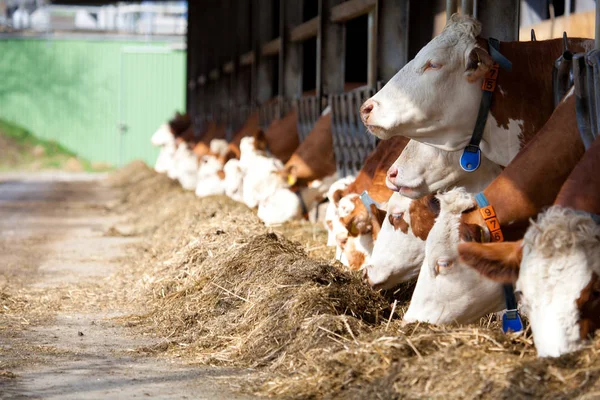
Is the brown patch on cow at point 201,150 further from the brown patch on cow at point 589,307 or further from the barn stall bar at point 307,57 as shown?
the brown patch on cow at point 589,307

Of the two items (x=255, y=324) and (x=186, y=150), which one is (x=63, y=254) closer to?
(x=255, y=324)

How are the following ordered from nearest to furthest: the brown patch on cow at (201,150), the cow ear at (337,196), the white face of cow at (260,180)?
the cow ear at (337,196), the white face of cow at (260,180), the brown patch on cow at (201,150)

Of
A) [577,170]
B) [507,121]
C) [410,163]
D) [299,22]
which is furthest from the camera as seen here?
[299,22]

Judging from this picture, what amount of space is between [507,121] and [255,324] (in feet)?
6.12

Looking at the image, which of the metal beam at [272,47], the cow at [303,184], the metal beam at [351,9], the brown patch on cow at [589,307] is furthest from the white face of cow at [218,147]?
the brown patch on cow at [589,307]

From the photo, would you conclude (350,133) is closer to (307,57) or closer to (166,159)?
(307,57)

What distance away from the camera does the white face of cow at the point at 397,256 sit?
5.91m

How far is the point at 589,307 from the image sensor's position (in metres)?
3.74

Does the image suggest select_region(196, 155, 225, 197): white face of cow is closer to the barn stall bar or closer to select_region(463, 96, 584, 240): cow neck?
Answer: the barn stall bar

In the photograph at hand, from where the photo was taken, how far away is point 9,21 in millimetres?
37969

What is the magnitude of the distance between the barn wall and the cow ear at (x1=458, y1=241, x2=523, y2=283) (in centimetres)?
3110

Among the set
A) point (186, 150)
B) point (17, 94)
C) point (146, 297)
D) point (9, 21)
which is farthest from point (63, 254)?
point (9, 21)

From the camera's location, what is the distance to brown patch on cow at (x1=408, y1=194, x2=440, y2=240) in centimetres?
562

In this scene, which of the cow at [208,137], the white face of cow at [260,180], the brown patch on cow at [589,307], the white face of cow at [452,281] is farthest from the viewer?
the cow at [208,137]
